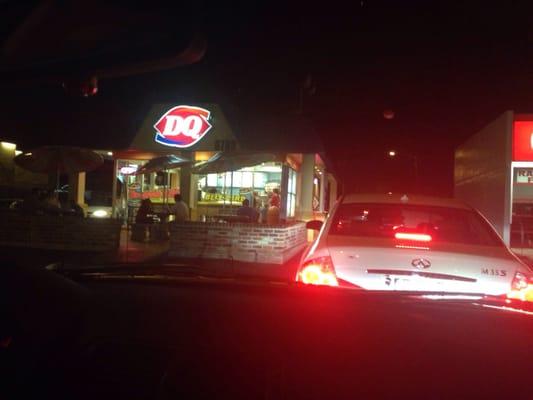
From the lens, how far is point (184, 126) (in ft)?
49.2

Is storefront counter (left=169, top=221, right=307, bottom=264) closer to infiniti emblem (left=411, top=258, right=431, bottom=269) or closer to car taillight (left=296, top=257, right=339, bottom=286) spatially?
car taillight (left=296, top=257, right=339, bottom=286)

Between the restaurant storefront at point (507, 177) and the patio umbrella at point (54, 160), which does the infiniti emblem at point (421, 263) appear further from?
the patio umbrella at point (54, 160)

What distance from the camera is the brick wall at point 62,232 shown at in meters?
13.2

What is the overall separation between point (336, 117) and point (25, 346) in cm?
3877

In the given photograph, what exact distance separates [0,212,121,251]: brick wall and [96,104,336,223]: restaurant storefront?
9.25 feet

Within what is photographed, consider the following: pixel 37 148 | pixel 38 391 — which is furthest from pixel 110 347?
pixel 37 148

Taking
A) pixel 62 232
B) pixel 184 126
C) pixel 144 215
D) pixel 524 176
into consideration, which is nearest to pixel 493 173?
pixel 524 176

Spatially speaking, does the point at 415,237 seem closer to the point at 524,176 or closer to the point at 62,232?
the point at 62,232

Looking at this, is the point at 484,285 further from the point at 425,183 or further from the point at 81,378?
the point at 425,183

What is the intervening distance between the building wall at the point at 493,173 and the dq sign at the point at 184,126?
23.1 ft

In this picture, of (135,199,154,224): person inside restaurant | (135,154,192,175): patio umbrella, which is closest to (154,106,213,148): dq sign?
(135,154,192,175): patio umbrella

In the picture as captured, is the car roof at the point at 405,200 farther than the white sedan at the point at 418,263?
Yes

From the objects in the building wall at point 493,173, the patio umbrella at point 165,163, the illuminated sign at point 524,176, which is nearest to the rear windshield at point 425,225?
the building wall at point 493,173

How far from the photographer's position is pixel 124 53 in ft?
16.0
